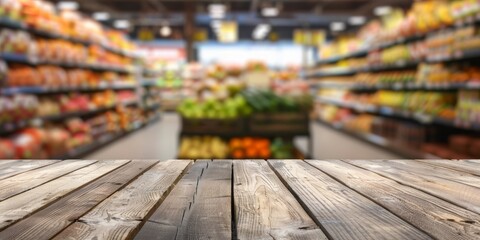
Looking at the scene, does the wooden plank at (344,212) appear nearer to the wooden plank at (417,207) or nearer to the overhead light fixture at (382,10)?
the wooden plank at (417,207)

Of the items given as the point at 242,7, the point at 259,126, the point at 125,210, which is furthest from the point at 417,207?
the point at 242,7

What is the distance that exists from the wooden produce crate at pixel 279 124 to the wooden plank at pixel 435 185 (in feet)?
8.53

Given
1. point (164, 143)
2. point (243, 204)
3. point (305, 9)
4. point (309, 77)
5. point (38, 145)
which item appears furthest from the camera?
point (305, 9)

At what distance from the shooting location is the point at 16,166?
183cm

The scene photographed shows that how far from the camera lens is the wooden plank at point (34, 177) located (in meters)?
1.37

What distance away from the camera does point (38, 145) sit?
5023mm

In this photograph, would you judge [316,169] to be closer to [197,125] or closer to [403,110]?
[197,125]

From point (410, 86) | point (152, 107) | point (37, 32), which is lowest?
point (152, 107)

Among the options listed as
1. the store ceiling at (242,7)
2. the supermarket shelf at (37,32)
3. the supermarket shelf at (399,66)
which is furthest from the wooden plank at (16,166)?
the store ceiling at (242,7)

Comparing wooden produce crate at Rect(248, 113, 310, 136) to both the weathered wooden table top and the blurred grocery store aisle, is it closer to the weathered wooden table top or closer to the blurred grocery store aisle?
the blurred grocery store aisle

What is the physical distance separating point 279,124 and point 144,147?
3.74 metres

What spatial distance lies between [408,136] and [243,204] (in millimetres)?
5569

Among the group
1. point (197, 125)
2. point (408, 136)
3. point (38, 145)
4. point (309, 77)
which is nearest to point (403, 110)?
point (408, 136)

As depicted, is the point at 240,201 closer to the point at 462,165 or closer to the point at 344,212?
the point at 344,212
